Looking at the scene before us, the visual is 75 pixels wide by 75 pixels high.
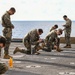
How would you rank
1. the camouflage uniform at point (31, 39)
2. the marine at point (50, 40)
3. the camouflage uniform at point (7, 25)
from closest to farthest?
the camouflage uniform at point (7, 25) < the camouflage uniform at point (31, 39) < the marine at point (50, 40)

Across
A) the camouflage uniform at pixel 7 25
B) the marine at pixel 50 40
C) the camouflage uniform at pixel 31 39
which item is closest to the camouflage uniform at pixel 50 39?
the marine at pixel 50 40

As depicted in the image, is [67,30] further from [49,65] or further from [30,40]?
[49,65]

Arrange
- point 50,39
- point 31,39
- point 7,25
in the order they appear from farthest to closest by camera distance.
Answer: point 50,39 → point 31,39 → point 7,25

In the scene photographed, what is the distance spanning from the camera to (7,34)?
14117 mm

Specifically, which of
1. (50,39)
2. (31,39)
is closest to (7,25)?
(31,39)

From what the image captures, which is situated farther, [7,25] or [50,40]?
[50,40]

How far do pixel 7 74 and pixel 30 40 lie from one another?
548cm

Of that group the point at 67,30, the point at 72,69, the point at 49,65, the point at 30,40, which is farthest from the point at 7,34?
the point at 67,30

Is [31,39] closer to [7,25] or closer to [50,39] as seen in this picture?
[7,25]

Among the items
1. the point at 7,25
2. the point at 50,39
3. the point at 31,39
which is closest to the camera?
the point at 7,25

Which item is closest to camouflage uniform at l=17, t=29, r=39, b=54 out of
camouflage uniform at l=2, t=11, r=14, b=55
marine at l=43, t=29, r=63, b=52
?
camouflage uniform at l=2, t=11, r=14, b=55

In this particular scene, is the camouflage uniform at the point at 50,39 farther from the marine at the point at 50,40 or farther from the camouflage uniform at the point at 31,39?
the camouflage uniform at the point at 31,39

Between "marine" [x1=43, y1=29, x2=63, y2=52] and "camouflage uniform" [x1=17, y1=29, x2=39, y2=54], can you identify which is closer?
"camouflage uniform" [x1=17, y1=29, x2=39, y2=54]

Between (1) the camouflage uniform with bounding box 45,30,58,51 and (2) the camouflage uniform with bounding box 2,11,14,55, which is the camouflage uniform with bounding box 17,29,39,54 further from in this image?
(1) the camouflage uniform with bounding box 45,30,58,51
